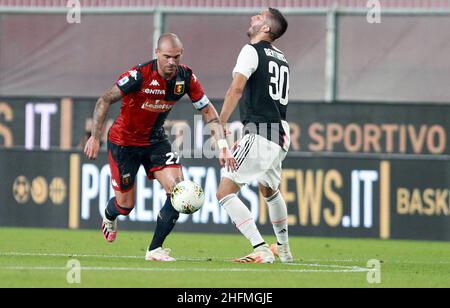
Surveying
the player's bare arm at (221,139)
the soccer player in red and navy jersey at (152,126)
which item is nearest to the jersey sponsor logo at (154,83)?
the soccer player in red and navy jersey at (152,126)

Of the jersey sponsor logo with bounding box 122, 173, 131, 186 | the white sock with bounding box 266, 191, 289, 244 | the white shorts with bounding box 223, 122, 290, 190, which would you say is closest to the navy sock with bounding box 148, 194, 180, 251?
the white shorts with bounding box 223, 122, 290, 190

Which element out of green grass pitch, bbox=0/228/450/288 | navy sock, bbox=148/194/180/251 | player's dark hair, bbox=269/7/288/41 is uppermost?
player's dark hair, bbox=269/7/288/41

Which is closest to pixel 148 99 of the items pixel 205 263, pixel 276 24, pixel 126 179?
pixel 126 179

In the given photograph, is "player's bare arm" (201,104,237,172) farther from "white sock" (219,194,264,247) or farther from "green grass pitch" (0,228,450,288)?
"green grass pitch" (0,228,450,288)

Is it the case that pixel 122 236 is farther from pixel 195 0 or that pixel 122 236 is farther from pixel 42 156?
pixel 195 0

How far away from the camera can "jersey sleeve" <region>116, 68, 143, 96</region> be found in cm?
1101

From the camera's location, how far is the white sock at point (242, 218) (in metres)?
11.1

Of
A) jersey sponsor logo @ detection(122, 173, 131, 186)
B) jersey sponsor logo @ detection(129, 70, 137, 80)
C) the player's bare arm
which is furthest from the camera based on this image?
jersey sponsor logo @ detection(122, 173, 131, 186)

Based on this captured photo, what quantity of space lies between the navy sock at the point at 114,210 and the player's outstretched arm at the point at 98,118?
1024mm

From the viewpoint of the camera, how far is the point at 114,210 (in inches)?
473

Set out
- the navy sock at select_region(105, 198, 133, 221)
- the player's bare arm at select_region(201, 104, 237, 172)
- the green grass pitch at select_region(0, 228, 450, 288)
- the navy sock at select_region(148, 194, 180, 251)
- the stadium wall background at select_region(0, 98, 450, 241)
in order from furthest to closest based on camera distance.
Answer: the stadium wall background at select_region(0, 98, 450, 241) < the navy sock at select_region(105, 198, 133, 221) < the navy sock at select_region(148, 194, 180, 251) < the player's bare arm at select_region(201, 104, 237, 172) < the green grass pitch at select_region(0, 228, 450, 288)

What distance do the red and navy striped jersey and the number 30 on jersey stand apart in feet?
1.97
